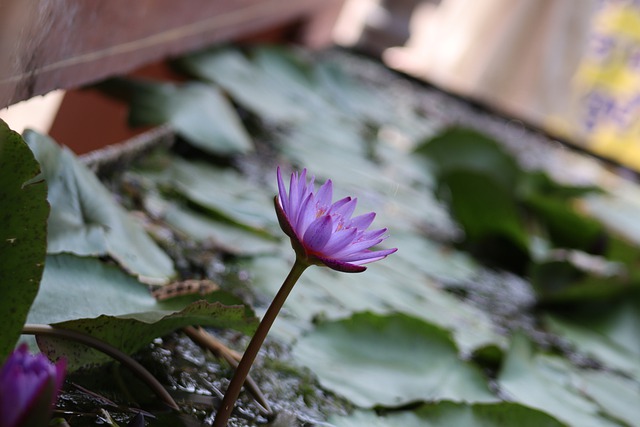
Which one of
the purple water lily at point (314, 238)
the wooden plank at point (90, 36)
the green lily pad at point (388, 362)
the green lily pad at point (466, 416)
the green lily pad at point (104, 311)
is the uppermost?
the purple water lily at point (314, 238)

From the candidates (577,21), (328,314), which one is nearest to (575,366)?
(328,314)

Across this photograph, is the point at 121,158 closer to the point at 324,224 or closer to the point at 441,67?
the point at 324,224

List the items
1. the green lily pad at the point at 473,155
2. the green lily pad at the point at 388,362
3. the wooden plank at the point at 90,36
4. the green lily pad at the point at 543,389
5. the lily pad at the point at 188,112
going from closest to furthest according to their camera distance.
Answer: the wooden plank at the point at 90,36 → the green lily pad at the point at 388,362 → the green lily pad at the point at 543,389 → the lily pad at the point at 188,112 → the green lily pad at the point at 473,155

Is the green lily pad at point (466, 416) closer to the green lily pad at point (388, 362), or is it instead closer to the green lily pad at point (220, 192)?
the green lily pad at point (388, 362)

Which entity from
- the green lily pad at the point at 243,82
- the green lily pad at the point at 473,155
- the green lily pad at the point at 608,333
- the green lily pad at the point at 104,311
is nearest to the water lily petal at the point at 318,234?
the green lily pad at the point at 104,311

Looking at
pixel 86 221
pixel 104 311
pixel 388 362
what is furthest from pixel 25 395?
pixel 388 362

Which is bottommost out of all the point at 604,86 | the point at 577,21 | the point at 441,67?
the point at 441,67
